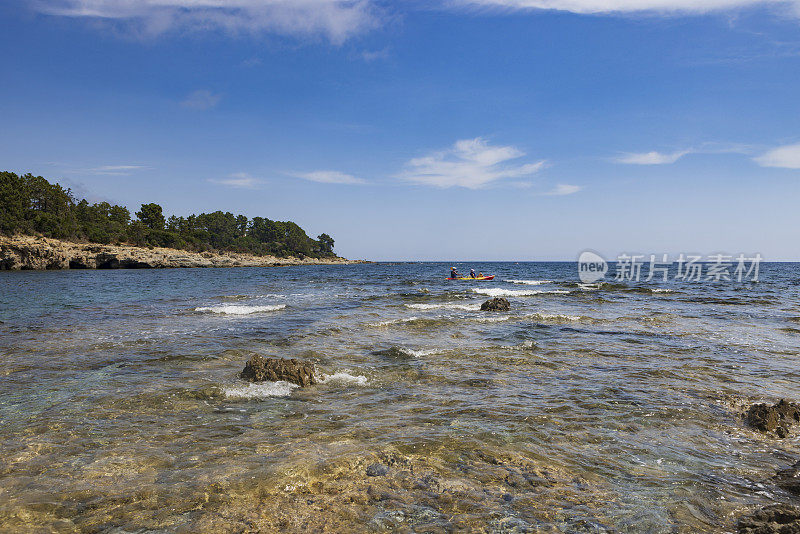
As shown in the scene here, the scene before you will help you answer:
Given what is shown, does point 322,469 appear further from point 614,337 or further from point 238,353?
point 614,337

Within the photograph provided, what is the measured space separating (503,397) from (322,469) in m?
4.62

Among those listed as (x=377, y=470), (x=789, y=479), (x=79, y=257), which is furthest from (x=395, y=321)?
(x=79, y=257)

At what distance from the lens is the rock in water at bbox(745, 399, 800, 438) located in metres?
7.01

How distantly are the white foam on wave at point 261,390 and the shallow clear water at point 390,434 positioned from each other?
70mm

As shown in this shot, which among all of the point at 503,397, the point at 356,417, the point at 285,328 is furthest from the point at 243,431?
the point at 285,328

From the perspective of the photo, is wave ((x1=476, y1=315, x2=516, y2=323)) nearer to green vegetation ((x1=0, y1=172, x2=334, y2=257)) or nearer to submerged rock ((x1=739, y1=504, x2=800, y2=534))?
submerged rock ((x1=739, y1=504, x2=800, y2=534))

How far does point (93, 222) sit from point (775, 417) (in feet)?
491

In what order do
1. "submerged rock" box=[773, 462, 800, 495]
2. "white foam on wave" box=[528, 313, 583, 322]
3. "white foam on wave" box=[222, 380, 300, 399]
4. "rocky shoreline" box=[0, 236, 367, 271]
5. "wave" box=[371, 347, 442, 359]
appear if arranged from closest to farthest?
"submerged rock" box=[773, 462, 800, 495], "white foam on wave" box=[222, 380, 300, 399], "wave" box=[371, 347, 442, 359], "white foam on wave" box=[528, 313, 583, 322], "rocky shoreline" box=[0, 236, 367, 271]

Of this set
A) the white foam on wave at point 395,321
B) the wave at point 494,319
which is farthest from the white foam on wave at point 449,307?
the white foam on wave at point 395,321

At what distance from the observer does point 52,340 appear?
14227mm

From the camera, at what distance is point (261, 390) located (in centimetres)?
909

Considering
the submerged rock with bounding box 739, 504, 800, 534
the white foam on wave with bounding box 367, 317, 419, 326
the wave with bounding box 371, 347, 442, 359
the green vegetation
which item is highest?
the green vegetation

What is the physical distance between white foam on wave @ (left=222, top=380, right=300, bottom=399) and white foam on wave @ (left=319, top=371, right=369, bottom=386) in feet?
2.67

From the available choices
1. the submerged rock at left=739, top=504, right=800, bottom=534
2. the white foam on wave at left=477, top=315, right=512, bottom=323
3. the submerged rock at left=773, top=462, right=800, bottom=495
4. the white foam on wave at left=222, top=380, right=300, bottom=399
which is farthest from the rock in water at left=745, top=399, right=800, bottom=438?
the white foam on wave at left=477, top=315, right=512, bottom=323
